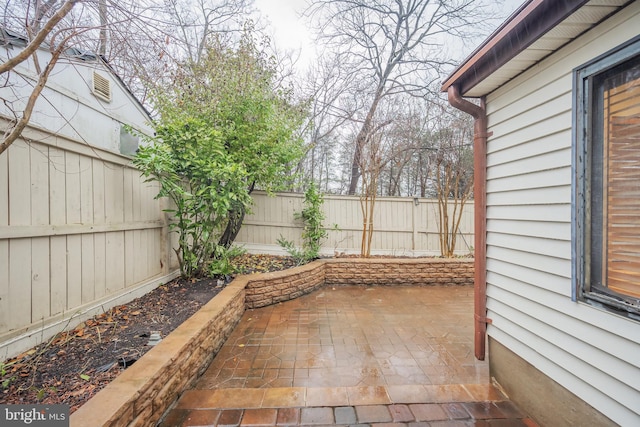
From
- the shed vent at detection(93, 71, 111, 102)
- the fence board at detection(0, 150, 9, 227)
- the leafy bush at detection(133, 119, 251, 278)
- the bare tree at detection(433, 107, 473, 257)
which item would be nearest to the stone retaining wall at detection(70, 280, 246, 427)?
the leafy bush at detection(133, 119, 251, 278)

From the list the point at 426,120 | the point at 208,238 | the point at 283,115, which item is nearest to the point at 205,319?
the point at 208,238

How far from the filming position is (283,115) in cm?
499

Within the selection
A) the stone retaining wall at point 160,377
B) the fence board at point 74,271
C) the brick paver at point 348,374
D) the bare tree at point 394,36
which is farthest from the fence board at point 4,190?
the bare tree at point 394,36

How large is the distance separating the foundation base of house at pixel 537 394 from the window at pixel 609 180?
2.03 feet

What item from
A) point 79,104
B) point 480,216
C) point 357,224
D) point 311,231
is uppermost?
point 79,104

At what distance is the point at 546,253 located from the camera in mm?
1688

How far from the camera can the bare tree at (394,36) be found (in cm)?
746

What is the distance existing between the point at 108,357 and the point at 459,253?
636 cm

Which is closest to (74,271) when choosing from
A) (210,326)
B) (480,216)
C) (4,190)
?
(4,190)

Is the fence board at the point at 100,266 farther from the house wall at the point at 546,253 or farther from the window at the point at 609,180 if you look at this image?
the window at the point at 609,180

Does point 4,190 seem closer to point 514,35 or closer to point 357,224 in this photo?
point 514,35

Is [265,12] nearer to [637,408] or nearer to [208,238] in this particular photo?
[208,238]

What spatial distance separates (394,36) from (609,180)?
28.7 ft

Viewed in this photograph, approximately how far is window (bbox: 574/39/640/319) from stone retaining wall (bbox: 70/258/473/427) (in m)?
2.51
